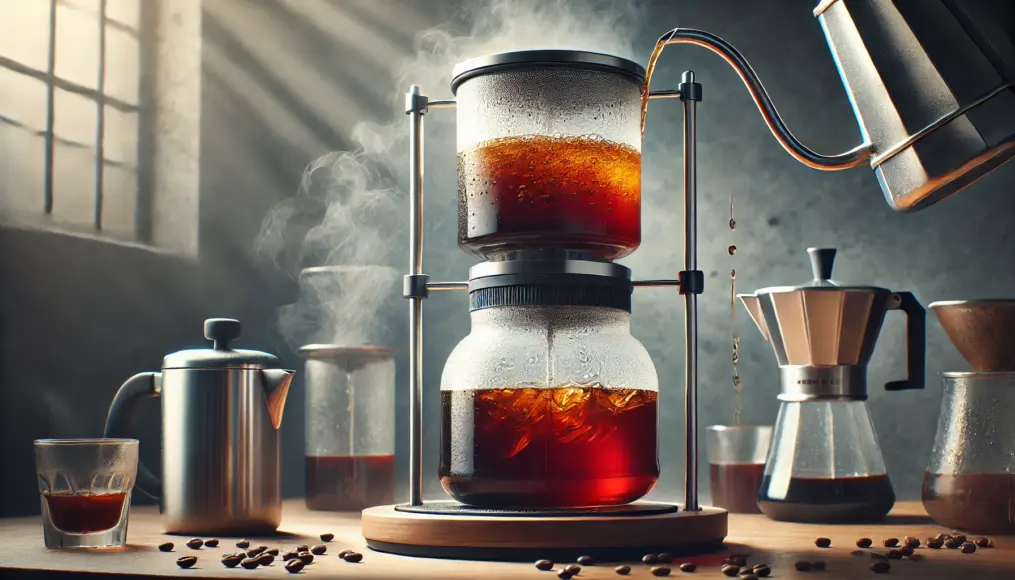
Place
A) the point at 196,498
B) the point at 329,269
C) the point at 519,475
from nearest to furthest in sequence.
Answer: the point at 519,475 < the point at 196,498 < the point at 329,269

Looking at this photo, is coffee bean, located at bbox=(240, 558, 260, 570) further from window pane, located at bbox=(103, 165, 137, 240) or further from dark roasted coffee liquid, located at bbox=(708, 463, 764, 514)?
window pane, located at bbox=(103, 165, 137, 240)

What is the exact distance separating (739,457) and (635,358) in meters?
0.51

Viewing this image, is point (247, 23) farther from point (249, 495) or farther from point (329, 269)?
point (249, 495)

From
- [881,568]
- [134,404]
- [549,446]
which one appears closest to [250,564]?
[549,446]

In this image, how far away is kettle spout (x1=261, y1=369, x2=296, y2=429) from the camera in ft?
4.58

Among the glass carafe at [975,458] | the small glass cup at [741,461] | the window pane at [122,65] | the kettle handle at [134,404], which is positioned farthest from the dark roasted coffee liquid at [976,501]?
the window pane at [122,65]

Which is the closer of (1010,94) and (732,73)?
(1010,94)

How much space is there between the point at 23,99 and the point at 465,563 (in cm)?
120

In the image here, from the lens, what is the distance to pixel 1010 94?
1096mm

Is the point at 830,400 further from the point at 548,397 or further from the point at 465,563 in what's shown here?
the point at 465,563

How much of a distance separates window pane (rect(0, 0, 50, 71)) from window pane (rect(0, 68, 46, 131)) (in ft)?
0.06

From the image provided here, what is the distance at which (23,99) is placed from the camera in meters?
1.81

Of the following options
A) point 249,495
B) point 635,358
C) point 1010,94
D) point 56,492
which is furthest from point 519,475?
point 1010,94

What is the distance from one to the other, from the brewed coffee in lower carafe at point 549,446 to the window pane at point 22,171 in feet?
3.24
